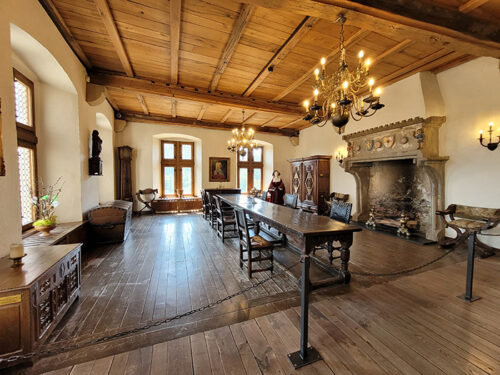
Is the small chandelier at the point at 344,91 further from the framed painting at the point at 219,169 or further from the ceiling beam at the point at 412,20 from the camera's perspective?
the framed painting at the point at 219,169

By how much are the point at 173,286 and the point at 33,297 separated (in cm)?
128

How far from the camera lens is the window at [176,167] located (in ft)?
26.7

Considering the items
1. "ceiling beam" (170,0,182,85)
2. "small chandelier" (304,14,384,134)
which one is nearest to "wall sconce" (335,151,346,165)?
"small chandelier" (304,14,384,134)

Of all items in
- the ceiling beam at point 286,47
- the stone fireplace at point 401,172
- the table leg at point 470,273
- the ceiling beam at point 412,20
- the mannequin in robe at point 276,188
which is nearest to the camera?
the ceiling beam at point 412,20

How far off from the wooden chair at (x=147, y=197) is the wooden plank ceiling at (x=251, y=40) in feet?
10.1

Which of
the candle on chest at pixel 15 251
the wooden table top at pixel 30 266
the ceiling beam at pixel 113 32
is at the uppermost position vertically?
the ceiling beam at pixel 113 32

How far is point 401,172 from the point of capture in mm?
5086

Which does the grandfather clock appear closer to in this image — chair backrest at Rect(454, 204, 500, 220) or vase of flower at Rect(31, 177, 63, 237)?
vase of flower at Rect(31, 177, 63, 237)

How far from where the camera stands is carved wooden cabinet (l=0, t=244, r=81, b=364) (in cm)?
142

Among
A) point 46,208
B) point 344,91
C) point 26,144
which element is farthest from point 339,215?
point 26,144

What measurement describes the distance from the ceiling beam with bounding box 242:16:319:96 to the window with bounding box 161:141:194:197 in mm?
4460

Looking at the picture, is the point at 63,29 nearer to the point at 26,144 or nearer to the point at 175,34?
the point at 175,34

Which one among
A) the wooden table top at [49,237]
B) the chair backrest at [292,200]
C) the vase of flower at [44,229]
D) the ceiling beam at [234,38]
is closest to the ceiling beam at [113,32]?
the ceiling beam at [234,38]

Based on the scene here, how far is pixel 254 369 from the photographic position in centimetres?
144
